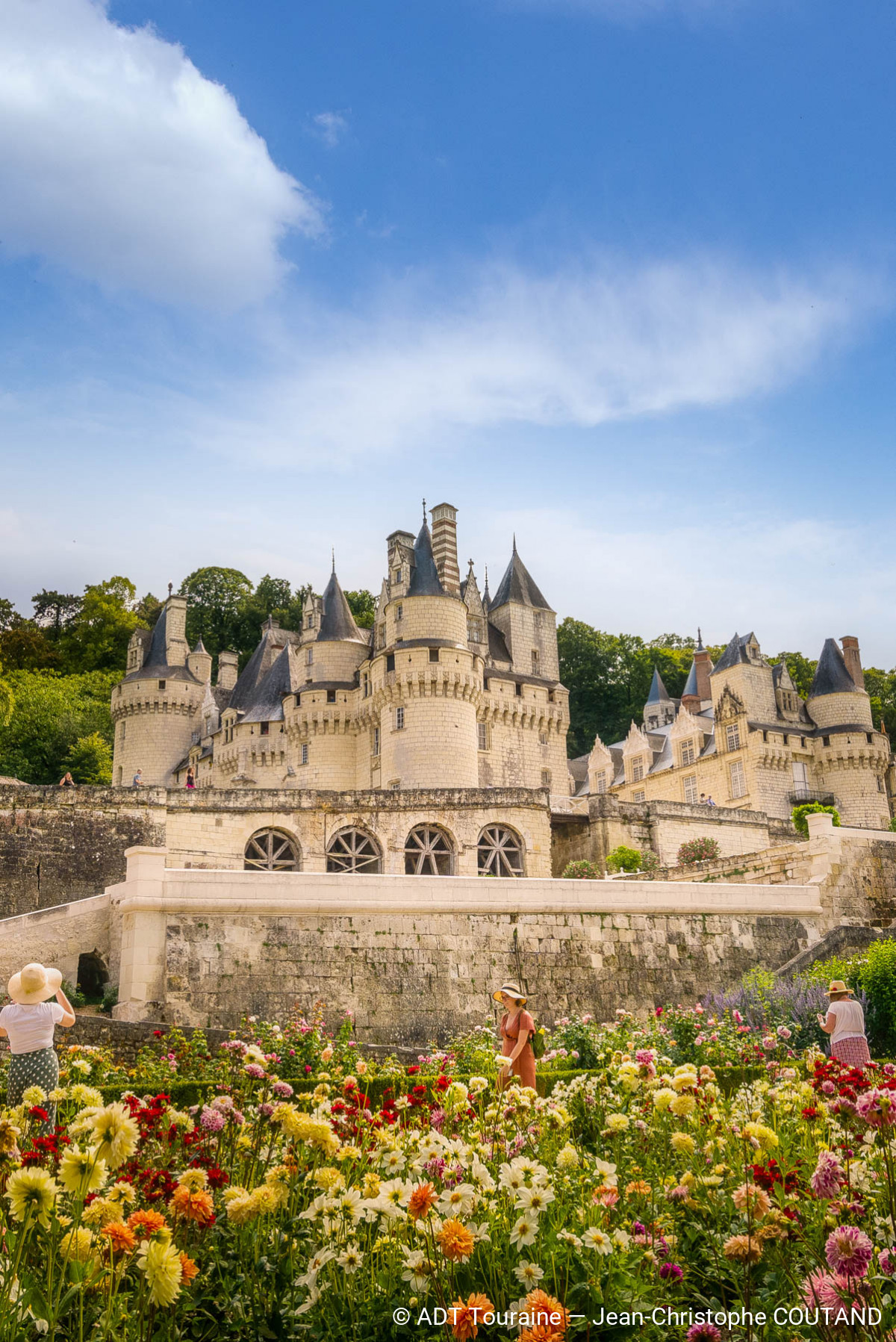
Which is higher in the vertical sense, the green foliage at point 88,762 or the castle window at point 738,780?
the green foliage at point 88,762

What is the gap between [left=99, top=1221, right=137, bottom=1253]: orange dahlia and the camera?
329cm

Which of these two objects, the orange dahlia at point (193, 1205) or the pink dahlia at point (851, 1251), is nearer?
the pink dahlia at point (851, 1251)

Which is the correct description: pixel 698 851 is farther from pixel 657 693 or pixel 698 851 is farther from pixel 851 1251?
pixel 851 1251

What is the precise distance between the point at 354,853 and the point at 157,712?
22.0 m

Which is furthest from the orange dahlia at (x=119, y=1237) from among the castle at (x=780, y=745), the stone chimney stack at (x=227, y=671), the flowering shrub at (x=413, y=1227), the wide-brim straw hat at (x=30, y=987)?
the stone chimney stack at (x=227, y=671)

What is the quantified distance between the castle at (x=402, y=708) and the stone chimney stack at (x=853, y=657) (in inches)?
439

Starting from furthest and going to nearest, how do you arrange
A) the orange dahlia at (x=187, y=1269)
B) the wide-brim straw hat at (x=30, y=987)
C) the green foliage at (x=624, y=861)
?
the green foliage at (x=624, y=861), the wide-brim straw hat at (x=30, y=987), the orange dahlia at (x=187, y=1269)

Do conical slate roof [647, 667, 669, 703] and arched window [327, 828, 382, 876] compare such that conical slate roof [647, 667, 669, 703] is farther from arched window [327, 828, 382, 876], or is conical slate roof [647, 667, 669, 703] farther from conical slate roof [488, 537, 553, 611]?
arched window [327, 828, 382, 876]

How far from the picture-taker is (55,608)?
6500cm

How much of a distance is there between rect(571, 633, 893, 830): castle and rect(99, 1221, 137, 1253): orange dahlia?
36.7 meters

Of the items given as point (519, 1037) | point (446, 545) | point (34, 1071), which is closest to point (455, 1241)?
point (34, 1071)

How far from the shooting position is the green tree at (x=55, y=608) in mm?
64562

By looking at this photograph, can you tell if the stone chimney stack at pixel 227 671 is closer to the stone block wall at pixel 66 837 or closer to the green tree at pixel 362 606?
the green tree at pixel 362 606

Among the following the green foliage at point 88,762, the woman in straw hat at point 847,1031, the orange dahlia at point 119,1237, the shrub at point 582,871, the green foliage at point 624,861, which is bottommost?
the orange dahlia at point 119,1237
